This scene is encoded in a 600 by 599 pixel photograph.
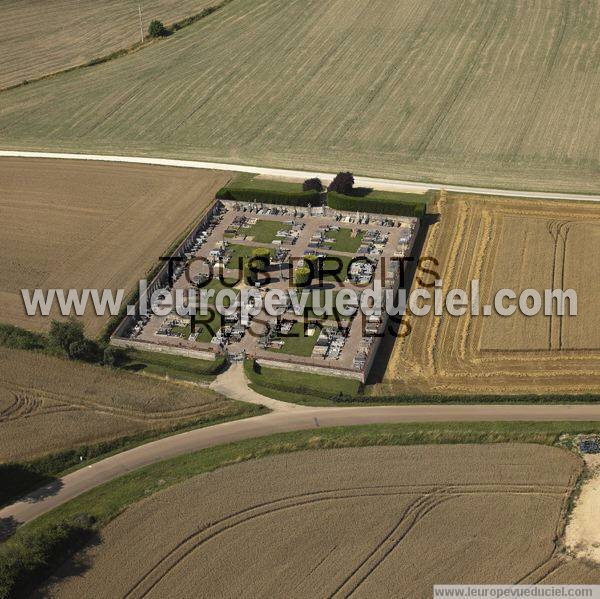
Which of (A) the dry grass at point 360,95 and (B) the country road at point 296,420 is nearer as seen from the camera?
(B) the country road at point 296,420

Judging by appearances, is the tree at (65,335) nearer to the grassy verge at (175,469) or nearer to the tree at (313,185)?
the grassy verge at (175,469)

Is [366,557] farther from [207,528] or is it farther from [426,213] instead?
[426,213]

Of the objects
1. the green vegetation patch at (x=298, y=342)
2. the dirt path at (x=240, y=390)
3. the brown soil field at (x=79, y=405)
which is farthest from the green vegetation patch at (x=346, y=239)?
the brown soil field at (x=79, y=405)

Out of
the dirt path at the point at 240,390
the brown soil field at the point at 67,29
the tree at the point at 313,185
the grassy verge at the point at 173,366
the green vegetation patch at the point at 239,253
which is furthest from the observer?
the brown soil field at the point at 67,29

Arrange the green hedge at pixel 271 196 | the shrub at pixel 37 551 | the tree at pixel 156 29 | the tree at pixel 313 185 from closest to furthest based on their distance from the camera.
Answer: the shrub at pixel 37 551, the green hedge at pixel 271 196, the tree at pixel 313 185, the tree at pixel 156 29

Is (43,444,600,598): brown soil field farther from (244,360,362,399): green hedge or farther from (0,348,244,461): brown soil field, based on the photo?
(0,348,244,461): brown soil field

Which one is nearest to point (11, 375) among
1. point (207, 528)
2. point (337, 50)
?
point (207, 528)
